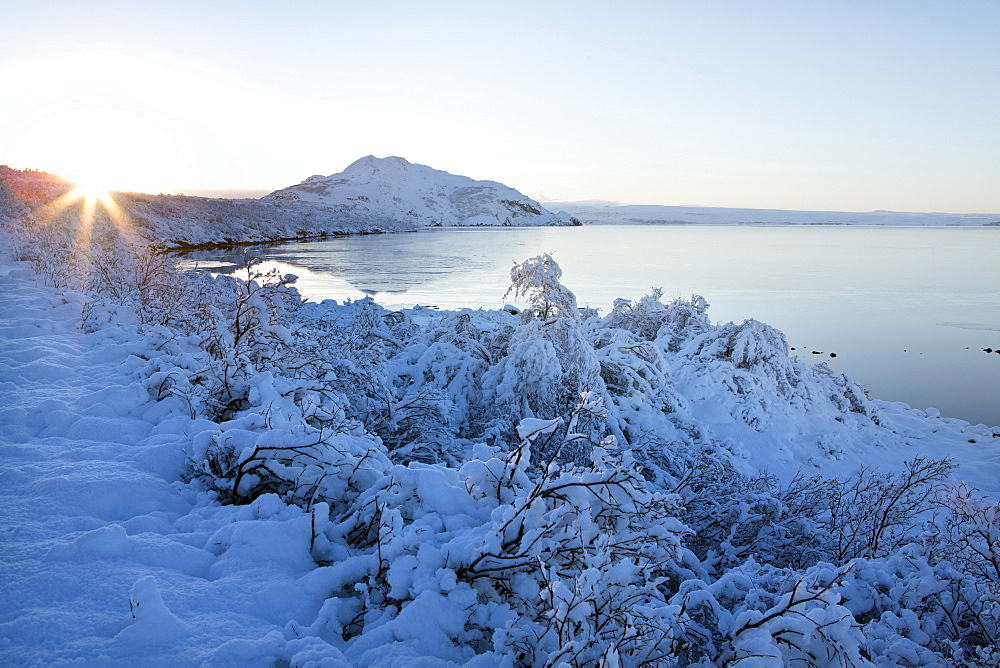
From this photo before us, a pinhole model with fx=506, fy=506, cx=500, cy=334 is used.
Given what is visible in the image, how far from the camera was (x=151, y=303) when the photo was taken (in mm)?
7246

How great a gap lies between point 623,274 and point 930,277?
19.2m

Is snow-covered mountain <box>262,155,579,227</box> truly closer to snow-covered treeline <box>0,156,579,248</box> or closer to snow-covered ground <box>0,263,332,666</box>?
snow-covered treeline <box>0,156,579,248</box>

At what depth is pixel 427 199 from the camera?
158625 millimetres

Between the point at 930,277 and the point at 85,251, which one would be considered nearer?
the point at 85,251

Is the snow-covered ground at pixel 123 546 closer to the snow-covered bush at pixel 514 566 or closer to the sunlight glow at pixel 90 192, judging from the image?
the snow-covered bush at pixel 514 566

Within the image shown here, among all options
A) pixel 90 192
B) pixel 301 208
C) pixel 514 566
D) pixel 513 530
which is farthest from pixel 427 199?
pixel 514 566

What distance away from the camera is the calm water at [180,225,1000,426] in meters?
15.1

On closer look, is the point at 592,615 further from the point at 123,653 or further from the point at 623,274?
the point at 623,274

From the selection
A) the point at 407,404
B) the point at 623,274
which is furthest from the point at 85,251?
the point at 623,274

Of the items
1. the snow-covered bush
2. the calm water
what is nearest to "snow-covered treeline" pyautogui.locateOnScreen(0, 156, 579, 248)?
the calm water

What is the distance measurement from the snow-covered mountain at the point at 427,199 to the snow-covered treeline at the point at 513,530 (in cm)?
12409

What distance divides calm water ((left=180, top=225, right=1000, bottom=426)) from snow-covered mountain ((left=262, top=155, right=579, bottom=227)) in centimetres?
9666

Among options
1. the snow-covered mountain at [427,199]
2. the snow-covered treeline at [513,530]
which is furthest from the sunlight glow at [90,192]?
the snow-covered mountain at [427,199]

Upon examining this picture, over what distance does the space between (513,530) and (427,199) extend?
164 metres
